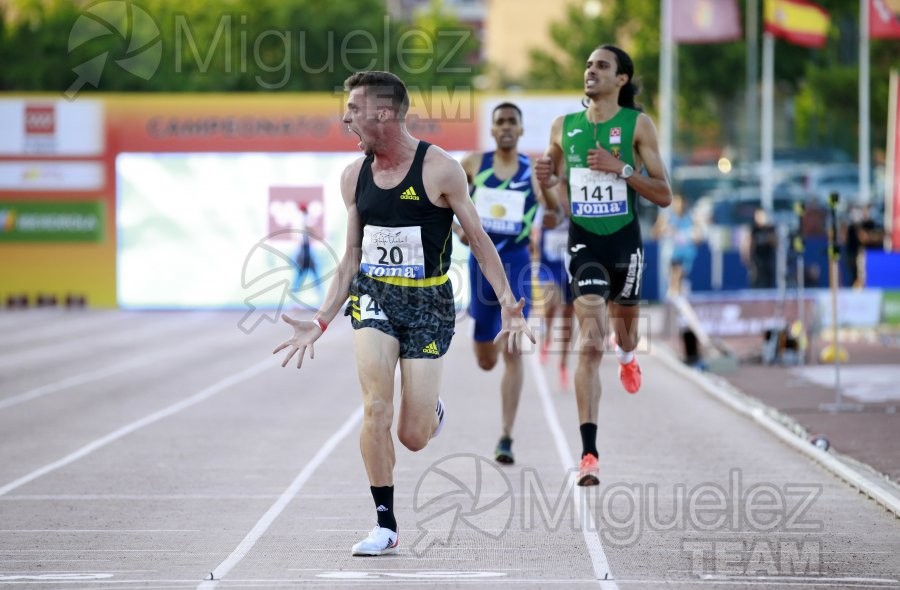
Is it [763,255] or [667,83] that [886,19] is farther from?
[667,83]

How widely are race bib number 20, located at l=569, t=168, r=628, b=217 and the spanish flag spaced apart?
31.0m

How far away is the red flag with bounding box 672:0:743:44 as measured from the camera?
37500 mm

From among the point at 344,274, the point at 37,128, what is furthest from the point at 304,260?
the point at 344,274

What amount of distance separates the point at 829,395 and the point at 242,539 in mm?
9436

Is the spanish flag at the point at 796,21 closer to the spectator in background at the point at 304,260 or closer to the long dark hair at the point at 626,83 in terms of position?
the spectator in background at the point at 304,260

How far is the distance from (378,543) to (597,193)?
3.03 meters

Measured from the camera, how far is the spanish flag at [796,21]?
3972 centimetres

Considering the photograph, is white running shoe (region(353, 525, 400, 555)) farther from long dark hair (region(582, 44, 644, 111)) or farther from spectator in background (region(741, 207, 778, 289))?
spectator in background (region(741, 207, 778, 289))

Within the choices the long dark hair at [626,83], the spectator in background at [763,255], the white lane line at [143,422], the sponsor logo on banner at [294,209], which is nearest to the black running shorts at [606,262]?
the long dark hair at [626,83]

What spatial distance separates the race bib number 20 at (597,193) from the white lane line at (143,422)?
13.0ft

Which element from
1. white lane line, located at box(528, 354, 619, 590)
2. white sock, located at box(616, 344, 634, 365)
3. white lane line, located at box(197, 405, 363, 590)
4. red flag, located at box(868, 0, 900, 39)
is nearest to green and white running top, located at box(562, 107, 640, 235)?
white sock, located at box(616, 344, 634, 365)

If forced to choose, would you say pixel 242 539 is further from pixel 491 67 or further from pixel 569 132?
pixel 491 67

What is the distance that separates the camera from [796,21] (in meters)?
40.2

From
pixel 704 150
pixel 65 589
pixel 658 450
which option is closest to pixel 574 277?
pixel 658 450
